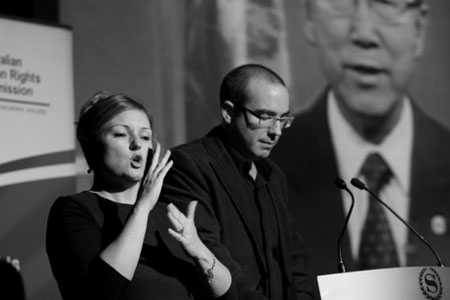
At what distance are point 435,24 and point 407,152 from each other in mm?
803

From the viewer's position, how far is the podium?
9.62ft

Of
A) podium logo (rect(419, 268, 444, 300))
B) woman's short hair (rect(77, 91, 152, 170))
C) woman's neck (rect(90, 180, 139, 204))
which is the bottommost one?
podium logo (rect(419, 268, 444, 300))

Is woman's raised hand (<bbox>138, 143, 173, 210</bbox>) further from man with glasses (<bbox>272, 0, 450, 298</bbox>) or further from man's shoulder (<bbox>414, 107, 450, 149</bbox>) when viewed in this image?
man's shoulder (<bbox>414, 107, 450, 149</bbox>)

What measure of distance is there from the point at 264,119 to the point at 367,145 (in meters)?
1.99

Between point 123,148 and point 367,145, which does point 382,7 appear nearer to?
point 367,145

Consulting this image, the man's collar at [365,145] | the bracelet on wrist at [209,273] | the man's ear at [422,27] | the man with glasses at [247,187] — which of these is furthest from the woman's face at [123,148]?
the man's ear at [422,27]

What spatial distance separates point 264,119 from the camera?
350 centimetres

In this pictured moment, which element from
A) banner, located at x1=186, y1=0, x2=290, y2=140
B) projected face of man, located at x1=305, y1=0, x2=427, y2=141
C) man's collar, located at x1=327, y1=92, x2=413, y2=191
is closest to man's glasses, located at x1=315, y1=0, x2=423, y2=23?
projected face of man, located at x1=305, y1=0, x2=427, y2=141

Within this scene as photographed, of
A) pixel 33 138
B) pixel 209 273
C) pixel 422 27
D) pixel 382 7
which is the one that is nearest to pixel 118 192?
pixel 209 273

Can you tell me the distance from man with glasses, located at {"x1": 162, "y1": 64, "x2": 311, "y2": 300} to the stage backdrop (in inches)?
30.1

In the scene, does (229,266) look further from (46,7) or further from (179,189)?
(46,7)

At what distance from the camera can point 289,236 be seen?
3617 millimetres

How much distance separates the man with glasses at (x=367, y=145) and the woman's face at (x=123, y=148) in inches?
91.9

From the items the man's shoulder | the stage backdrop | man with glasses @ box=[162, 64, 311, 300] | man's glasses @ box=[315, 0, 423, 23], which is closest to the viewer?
man with glasses @ box=[162, 64, 311, 300]
